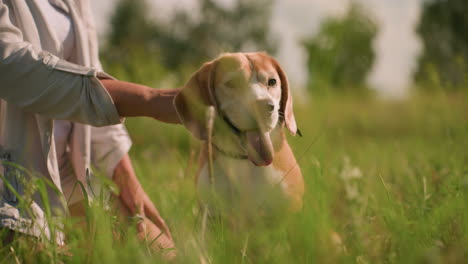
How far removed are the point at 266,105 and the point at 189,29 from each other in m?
35.7

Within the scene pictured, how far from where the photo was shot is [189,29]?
36188 millimetres

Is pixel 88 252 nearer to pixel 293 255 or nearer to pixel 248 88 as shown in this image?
pixel 293 255

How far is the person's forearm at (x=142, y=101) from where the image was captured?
5.08 feet

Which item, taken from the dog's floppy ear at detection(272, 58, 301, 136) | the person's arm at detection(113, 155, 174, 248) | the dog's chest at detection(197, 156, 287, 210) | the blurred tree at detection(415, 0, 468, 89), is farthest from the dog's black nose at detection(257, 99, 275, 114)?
the blurred tree at detection(415, 0, 468, 89)

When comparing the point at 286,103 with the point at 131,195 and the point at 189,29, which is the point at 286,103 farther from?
the point at 189,29

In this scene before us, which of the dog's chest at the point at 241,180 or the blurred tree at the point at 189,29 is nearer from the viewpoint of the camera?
the dog's chest at the point at 241,180

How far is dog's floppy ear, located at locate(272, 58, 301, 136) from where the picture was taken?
172cm

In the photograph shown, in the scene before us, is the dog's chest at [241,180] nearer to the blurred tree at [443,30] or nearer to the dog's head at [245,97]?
the dog's head at [245,97]

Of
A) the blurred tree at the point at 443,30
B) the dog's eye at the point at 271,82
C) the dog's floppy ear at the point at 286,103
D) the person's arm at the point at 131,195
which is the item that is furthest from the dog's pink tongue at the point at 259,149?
the blurred tree at the point at 443,30

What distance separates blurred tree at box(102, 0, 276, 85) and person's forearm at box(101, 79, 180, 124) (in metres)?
33.3

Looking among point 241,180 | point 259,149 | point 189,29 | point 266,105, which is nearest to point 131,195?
point 241,180

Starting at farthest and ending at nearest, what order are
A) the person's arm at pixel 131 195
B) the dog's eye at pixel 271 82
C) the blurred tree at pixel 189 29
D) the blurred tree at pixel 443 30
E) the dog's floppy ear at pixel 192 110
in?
the blurred tree at pixel 189 29
the blurred tree at pixel 443 30
the person's arm at pixel 131 195
the dog's eye at pixel 271 82
the dog's floppy ear at pixel 192 110

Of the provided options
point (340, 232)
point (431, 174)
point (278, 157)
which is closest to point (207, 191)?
point (278, 157)

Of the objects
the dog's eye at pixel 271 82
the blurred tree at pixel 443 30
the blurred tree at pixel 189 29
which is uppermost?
the dog's eye at pixel 271 82
